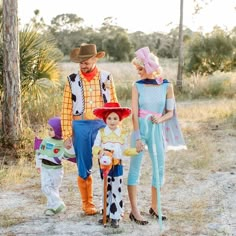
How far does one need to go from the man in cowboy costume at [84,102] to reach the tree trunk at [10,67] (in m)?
3.21

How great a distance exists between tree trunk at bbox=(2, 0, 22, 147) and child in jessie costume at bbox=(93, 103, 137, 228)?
3.60m

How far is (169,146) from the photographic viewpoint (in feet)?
17.7

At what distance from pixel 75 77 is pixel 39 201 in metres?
1.63

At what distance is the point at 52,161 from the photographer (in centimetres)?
555

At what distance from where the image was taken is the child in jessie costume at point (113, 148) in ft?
16.5

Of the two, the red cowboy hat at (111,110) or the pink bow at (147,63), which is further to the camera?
the pink bow at (147,63)

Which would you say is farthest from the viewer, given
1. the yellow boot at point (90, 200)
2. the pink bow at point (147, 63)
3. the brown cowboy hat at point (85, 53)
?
the yellow boot at point (90, 200)

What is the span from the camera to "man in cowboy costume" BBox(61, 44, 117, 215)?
17.2 ft

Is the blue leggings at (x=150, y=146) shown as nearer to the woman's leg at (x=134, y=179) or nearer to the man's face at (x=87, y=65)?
the woman's leg at (x=134, y=179)

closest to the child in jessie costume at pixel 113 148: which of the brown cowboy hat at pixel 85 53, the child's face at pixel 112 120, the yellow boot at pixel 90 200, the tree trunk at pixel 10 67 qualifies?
the child's face at pixel 112 120

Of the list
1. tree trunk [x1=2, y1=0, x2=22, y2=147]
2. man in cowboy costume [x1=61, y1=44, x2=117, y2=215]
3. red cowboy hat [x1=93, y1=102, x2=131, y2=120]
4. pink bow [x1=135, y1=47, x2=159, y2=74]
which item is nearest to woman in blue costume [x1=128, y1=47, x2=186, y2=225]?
pink bow [x1=135, y1=47, x2=159, y2=74]

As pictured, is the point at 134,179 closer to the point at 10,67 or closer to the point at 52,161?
the point at 52,161

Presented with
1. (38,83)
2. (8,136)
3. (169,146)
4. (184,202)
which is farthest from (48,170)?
(38,83)

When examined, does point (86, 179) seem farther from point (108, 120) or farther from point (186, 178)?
point (186, 178)
